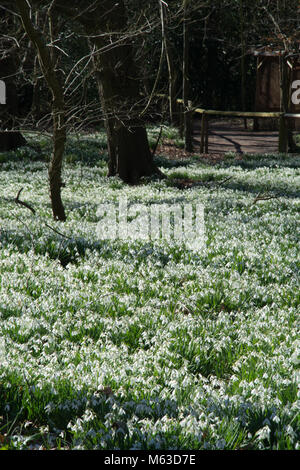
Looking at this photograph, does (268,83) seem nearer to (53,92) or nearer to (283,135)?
(283,135)

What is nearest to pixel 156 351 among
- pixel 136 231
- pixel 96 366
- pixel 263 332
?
pixel 96 366

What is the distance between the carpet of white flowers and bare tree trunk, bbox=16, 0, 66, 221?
75cm

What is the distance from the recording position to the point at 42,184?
15.0 meters

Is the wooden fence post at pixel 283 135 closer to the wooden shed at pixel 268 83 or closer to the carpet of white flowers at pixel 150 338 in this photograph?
the wooden shed at pixel 268 83

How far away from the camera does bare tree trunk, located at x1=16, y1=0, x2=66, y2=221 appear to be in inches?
327

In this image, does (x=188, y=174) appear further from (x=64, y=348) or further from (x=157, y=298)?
(x=64, y=348)

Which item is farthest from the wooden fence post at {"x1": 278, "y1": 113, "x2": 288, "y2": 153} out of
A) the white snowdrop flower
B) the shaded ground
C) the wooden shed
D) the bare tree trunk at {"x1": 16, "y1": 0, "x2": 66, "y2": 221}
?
the white snowdrop flower

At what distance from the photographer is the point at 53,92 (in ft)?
29.1

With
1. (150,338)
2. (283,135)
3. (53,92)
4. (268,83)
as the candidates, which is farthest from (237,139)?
(150,338)

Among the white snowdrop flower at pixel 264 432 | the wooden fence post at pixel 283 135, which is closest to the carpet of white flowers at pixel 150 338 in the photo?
the white snowdrop flower at pixel 264 432

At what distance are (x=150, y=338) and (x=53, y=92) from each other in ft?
17.4

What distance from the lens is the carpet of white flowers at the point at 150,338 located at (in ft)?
11.1

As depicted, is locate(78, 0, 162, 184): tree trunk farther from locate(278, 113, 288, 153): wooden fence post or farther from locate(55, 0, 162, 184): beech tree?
locate(278, 113, 288, 153): wooden fence post

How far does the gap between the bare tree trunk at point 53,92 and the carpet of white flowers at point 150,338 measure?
2.45 ft
